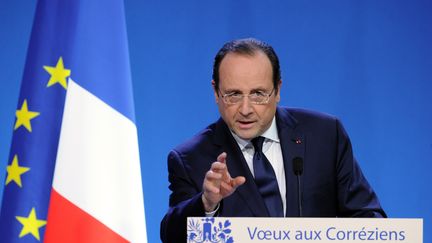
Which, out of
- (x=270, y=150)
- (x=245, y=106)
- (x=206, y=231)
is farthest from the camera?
(x=270, y=150)

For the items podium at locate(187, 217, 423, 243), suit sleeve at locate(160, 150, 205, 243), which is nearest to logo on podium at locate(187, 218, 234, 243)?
podium at locate(187, 217, 423, 243)

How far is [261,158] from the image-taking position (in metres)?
2.36

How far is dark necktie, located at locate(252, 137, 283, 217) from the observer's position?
7.47 ft

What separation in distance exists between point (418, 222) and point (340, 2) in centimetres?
208

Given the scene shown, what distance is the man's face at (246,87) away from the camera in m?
2.29

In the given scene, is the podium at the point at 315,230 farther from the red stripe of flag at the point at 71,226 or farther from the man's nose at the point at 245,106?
the red stripe of flag at the point at 71,226

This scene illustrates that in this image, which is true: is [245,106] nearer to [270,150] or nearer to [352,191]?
[270,150]

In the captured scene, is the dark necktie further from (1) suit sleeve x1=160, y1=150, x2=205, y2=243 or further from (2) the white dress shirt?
(1) suit sleeve x1=160, y1=150, x2=205, y2=243

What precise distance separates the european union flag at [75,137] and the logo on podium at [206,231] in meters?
0.93

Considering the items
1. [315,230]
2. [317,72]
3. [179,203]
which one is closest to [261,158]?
[179,203]

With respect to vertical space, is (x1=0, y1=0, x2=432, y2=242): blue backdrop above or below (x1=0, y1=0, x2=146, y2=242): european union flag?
above

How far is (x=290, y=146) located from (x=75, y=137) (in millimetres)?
802

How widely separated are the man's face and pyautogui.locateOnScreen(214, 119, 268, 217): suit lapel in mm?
71

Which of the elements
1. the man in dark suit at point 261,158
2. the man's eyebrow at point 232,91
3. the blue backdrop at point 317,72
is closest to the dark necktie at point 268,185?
the man in dark suit at point 261,158
